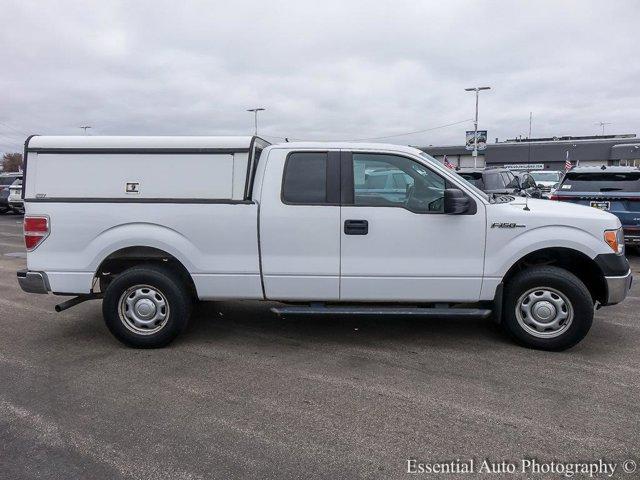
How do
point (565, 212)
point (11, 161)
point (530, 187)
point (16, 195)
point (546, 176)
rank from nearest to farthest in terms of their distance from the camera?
point (565, 212) → point (530, 187) → point (16, 195) → point (546, 176) → point (11, 161)

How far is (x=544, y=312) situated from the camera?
15.9 feet

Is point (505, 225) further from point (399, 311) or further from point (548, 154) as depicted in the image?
point (548, 154)

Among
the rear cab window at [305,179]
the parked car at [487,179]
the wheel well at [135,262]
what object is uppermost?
the parked car at [487,179]

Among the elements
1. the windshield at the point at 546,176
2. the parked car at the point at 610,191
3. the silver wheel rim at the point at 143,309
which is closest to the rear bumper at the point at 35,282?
the silver wheel rim at the point at 143,309

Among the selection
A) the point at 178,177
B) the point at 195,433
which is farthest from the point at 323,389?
the point at 178,177

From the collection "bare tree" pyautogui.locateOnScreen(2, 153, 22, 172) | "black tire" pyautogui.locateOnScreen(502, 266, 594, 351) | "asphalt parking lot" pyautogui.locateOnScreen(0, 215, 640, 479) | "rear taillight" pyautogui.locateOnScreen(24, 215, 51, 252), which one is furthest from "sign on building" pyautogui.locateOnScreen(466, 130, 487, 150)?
"bare tree" pyautogui.locateOnScreen(2, 153, 22, 172)

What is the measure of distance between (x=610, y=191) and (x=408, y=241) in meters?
6.56

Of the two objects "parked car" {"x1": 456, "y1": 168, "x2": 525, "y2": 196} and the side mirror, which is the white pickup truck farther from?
"parked car" {"x1": 456, "y1": 168, "x2": 525, "y2": 196}

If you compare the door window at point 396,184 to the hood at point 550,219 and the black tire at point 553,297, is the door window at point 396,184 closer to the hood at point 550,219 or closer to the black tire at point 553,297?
the hood at point 550,219

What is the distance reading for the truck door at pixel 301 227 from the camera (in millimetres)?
4867

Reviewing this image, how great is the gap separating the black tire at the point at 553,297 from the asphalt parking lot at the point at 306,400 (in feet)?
0.48

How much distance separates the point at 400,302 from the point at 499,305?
0.92 meters

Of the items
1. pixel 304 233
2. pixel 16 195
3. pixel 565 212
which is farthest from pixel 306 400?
pixel 16 195

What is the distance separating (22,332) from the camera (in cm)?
571
